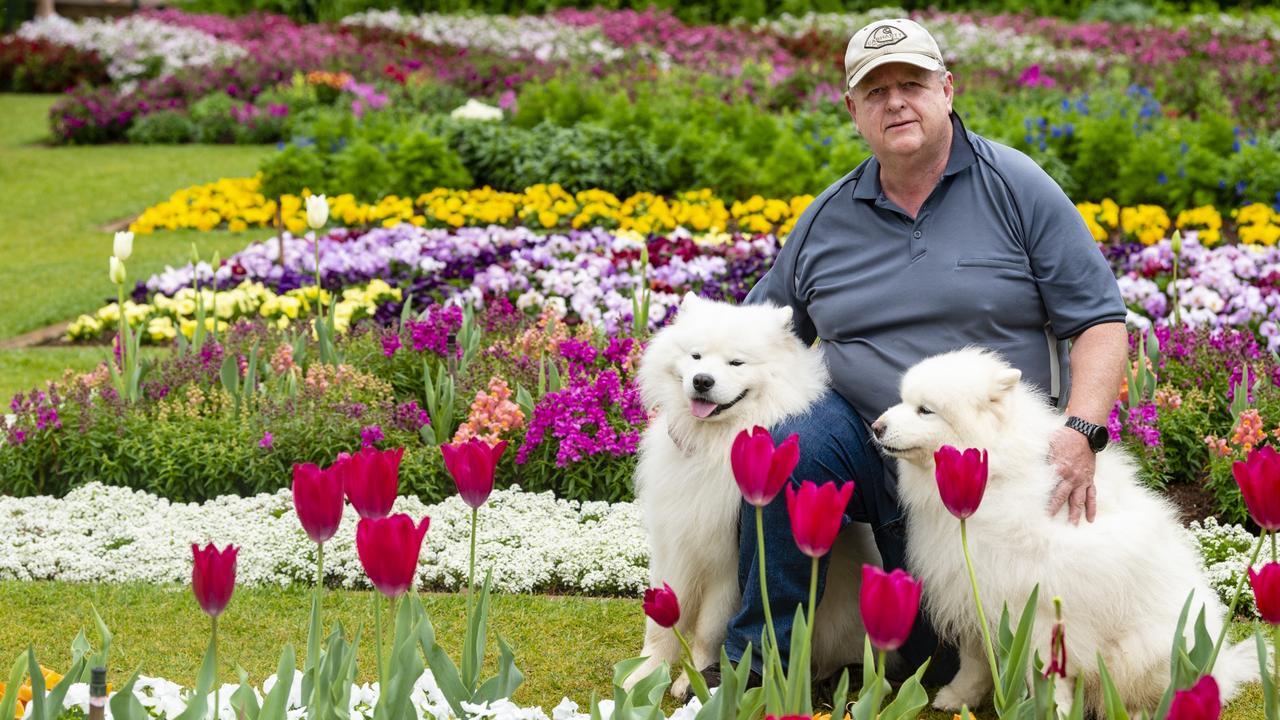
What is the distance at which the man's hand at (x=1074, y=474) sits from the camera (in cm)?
307

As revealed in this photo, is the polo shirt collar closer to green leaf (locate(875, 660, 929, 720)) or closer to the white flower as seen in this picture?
green leaf (locate(875, 660, 929, 720))

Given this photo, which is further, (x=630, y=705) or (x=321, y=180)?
(x=321, y=180)

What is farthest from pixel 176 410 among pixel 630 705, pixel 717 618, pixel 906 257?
pixel 630 705

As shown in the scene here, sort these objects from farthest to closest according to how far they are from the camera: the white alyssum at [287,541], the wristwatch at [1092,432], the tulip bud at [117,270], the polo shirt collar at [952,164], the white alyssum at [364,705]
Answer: the tulip bud at [117,270]
the white alyssum at [287,541]
the polo shirt collar at [952,164]
the wristwatch at [1092,432]
the white alyssum at [364,705]

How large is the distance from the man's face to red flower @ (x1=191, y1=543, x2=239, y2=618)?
2.12 m

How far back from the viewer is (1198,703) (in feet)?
5.80

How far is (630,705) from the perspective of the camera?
2408 millimetres

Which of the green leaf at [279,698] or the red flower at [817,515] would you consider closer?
the red flower at [817,515]

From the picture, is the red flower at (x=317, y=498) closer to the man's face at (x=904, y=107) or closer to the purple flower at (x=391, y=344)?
the man's face at (x=904, y=107)

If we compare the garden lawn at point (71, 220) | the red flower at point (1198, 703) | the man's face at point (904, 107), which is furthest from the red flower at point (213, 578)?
the garden lawn at point (71, 220)

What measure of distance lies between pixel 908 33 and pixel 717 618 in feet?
5.12

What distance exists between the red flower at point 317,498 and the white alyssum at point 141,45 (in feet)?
58.1

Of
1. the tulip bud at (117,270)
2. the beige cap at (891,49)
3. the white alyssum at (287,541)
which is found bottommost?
the white alyssum at (287,541)

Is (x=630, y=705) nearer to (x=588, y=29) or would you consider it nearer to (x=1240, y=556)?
(x=1240, y=556)
